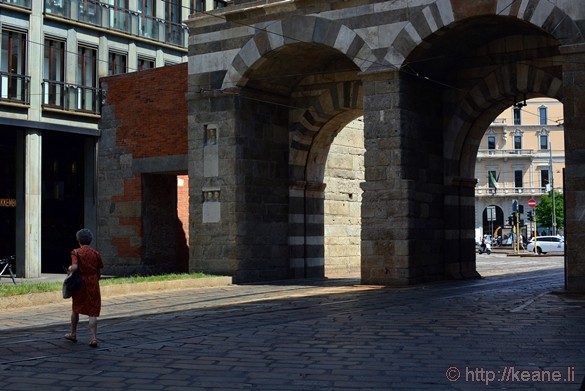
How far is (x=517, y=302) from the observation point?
16.4 metres

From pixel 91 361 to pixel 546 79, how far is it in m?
15.6

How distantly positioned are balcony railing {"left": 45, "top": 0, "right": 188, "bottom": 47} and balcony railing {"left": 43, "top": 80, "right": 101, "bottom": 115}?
7.91ft

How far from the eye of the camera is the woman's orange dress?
1105 centimetres

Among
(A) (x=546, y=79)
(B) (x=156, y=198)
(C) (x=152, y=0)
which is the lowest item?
(B) (x=156, y=198)

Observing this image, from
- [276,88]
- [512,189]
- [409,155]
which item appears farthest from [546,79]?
[512,189]

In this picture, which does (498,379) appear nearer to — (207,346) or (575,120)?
(207,346)

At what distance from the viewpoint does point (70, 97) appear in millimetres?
29750

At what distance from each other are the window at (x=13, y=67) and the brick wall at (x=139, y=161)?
2.63 meters

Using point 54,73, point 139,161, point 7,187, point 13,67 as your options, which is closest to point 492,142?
point 54,73

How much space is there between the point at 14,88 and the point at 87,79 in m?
2.94

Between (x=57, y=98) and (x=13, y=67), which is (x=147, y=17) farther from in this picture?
(x=13, y=67)

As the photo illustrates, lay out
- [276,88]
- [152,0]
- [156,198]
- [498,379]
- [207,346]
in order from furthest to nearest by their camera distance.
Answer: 1. [152,0]
2. [156,198]
3. [276,88]
4. [207,346]
5. [498,379]

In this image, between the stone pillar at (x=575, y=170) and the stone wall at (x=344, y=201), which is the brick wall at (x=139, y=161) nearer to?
the stone wall at (x=344, y=201)

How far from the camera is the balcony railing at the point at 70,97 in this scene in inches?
1154
